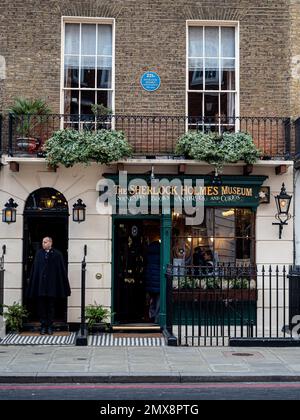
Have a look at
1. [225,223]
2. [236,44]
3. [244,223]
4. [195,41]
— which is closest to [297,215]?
[244,223]

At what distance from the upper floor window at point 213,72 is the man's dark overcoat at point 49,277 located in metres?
4.53

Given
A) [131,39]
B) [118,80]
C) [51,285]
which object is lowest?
[51,285]

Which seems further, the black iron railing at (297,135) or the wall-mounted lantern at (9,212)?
the black iron railing at (297,135)

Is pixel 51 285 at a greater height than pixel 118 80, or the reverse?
pixel 118 80

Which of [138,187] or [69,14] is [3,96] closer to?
[69,14]

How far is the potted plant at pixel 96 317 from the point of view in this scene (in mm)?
14336

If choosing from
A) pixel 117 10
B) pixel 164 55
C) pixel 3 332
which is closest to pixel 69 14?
pixel 117 10

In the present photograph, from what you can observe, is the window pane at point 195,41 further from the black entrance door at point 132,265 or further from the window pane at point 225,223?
the black entrance door at point 132,265

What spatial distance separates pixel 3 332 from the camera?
13781 millimetres

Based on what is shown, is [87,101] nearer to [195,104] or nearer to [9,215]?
[195,104]

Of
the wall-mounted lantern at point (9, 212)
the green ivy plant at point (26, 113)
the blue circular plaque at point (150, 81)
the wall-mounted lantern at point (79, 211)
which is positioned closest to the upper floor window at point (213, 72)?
the blue circular plaque at point (150, 81)

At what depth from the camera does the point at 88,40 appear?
15414mm

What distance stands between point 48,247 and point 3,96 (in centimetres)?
354

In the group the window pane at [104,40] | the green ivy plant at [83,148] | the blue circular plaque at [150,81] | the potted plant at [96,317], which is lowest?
the potted plant at [96,317]
